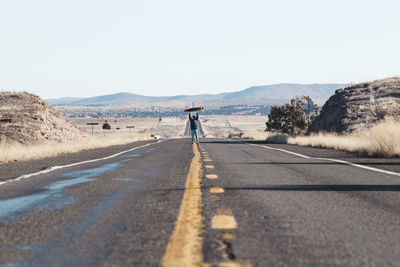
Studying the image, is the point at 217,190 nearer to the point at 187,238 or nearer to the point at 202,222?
the point at 202,222

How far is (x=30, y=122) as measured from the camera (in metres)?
31.8

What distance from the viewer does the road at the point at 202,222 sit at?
137 inches

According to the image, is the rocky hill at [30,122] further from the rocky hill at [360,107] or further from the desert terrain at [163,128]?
the desert terrain at [163,128]

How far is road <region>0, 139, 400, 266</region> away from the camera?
349cm

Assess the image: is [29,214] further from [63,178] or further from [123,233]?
[63,178]

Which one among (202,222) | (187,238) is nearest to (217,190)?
(202,222)

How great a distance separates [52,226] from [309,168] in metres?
A: 7.67

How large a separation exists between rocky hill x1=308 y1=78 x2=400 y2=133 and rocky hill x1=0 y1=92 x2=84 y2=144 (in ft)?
63.4

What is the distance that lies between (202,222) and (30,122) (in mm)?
29435

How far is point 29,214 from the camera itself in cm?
542

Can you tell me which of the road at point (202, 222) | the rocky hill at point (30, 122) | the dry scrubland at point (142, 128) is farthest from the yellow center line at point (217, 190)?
the dry scrubland at point (142, 128)

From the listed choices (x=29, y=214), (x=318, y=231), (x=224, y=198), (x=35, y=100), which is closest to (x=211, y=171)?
(x=224, y=198)

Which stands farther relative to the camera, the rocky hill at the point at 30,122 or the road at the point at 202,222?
the rocky hill at the point at 30,122

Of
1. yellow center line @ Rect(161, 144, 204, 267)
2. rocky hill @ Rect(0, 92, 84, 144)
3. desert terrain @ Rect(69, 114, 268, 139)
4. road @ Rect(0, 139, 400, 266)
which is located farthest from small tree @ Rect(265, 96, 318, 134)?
desert terrain @ Rect(69, 114, 268, 139)
